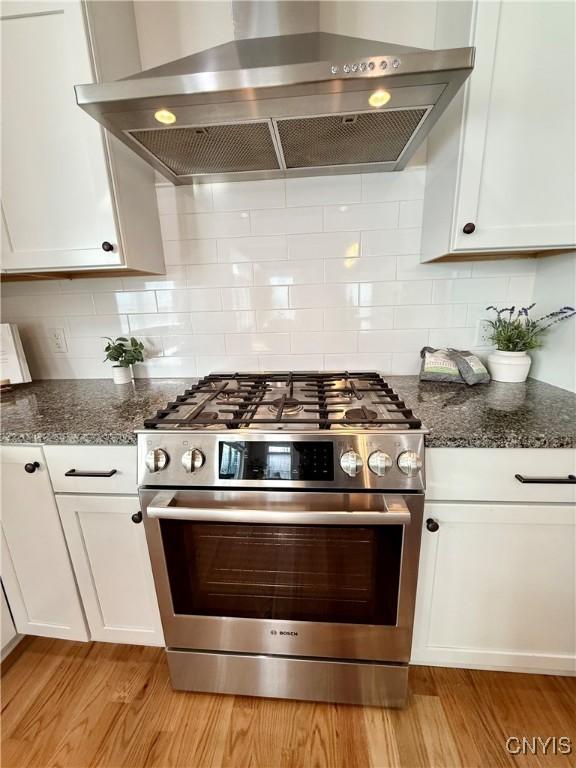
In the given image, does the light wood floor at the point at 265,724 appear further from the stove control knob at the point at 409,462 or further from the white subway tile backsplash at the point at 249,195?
the white subway tile backsplash at the point at 249,195

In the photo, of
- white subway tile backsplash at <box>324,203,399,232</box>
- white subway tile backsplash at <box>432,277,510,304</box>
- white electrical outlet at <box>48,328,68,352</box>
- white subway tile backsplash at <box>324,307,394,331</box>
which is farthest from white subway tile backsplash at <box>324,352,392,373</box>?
white electrical outlet at <box>48,328,68,352</box>

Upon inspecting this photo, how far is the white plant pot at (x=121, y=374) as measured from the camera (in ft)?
4.92

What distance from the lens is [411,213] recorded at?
52.7 inches

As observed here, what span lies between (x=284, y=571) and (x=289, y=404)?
0.50 metres

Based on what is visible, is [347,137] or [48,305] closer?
[347,137]

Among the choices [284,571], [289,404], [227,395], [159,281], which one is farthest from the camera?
[159,281]

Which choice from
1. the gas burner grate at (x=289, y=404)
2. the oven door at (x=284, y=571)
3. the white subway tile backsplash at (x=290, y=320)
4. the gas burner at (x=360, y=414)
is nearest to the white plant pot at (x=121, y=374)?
the gas burner grate at (x=289, y=404)

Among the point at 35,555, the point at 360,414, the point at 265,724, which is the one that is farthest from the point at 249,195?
the point at 265,724

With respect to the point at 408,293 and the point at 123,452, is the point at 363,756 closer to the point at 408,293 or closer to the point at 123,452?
the point at 123,452

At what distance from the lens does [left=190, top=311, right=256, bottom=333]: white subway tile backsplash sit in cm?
151

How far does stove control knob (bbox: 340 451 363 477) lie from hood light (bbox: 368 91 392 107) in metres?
0.93

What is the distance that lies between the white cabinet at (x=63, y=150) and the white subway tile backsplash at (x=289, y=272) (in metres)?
0.51

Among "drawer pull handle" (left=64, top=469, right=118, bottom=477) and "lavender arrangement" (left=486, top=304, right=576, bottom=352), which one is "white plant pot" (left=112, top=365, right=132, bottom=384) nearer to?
"drawer pull handle" (left=64, top=469, right=118, bottom=477)

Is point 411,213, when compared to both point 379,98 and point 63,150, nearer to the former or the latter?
point 379,98
